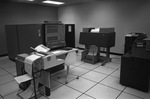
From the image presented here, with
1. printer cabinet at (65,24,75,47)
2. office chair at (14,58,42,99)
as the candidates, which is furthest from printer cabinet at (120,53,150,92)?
printer cabinet at (65,24,75,47)

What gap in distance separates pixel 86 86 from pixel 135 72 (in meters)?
1.16

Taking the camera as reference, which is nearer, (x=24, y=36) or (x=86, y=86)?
(x=86, y=86)

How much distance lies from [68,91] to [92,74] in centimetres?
110

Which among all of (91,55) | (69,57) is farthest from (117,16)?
(69,57)

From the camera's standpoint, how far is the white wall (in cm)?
444

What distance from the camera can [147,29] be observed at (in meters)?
4.39

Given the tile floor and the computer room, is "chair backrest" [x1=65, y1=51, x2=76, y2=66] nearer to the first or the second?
the computer room

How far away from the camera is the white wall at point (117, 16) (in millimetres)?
4436

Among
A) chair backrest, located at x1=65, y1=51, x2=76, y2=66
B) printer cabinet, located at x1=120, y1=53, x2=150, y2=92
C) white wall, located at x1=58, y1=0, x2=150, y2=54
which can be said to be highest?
white wall, located at x1=58, y1=0, x2=150, y2=54

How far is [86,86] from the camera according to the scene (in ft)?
8.94

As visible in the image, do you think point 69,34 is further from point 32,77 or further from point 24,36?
point 32,77

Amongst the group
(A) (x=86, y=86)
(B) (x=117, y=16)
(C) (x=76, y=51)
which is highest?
(B) (x=117, y=16)

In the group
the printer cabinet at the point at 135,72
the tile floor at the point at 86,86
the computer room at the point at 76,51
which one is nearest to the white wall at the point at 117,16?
the computer room at the point at 76,51

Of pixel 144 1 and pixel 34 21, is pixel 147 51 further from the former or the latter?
pixel 34 21
